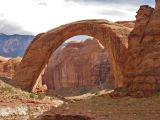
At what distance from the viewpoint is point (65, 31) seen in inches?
1513

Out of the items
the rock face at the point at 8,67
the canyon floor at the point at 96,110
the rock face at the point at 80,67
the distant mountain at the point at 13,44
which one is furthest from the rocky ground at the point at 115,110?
the distant mountain at the point at 13,44

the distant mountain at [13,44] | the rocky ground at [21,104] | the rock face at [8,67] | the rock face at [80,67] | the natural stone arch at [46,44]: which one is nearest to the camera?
the rocky ground at [21,104]

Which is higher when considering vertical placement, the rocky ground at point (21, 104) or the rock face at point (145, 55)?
the rock face at point (145, 55)

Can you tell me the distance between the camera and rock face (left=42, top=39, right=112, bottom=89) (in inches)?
2411

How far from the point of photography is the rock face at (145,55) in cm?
2508

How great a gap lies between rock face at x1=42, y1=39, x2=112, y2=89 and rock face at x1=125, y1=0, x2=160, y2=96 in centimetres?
3024

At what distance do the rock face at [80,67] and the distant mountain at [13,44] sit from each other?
62.9 m

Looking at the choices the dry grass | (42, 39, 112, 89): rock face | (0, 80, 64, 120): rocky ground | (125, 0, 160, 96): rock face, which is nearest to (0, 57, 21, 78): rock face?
(42, 39, 112, 89): rock face

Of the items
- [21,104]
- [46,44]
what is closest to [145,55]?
[21,104]

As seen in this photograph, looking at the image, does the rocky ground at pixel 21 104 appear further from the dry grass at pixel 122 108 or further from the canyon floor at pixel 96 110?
the dry grass at pixel 122 108

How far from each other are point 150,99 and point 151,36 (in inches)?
235

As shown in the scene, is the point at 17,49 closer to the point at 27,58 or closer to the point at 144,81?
the point at 27,58

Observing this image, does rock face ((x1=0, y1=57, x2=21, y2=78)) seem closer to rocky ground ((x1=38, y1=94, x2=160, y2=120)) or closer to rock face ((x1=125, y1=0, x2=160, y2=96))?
rock face ((x1=125, y1=0, x2=160, y2=96))

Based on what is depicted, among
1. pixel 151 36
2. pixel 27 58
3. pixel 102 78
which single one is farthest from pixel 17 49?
pixel 151 36
